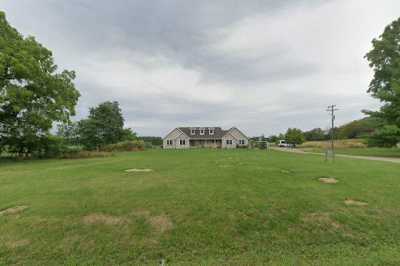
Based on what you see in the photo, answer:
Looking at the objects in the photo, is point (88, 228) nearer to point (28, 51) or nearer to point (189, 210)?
point (189, 210)

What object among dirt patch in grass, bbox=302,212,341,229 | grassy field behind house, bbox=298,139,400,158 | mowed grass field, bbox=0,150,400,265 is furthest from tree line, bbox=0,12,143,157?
grassy field behind house, bbox=298,139,400,158

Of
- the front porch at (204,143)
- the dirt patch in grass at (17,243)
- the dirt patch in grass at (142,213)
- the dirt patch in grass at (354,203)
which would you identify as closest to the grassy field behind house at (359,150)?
the front porch at (204,143)

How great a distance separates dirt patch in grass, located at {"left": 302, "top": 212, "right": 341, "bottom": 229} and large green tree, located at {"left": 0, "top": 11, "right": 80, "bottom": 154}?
1994cm

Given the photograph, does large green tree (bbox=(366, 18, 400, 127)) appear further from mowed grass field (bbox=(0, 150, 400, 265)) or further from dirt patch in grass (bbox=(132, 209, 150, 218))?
dirt patch in grass (bbox=(132, 209, 150, 218))

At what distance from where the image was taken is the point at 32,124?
53.3 ft

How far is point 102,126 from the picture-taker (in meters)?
36.4

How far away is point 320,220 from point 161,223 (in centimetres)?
312

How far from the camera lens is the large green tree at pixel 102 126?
114 ft

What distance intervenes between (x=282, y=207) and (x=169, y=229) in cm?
254

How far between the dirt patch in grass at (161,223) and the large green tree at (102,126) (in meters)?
36.3

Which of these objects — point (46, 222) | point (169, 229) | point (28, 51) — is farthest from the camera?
point (28, 51)

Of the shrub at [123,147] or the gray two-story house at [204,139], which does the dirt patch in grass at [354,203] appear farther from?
the gray two-story house at [204,139]

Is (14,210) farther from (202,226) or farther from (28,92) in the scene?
(28,92)

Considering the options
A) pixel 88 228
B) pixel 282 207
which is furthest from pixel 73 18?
pixel 282 207
